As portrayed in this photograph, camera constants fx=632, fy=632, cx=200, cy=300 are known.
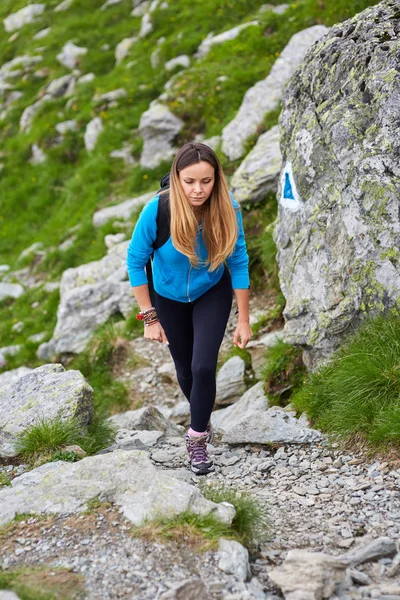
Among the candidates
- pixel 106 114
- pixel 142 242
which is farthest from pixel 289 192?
pixel 106 114

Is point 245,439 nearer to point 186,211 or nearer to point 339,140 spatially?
point 186,211

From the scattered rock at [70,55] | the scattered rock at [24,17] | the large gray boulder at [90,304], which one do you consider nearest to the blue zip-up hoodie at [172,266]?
the large gray boulder at [90,304]

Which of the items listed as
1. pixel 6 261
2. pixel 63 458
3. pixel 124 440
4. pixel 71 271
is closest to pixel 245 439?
pixel 124 440

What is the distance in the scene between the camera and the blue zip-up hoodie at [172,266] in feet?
20.1

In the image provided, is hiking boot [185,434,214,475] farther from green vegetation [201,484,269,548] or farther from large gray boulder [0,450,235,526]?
green vegetation [201,484,269,548]

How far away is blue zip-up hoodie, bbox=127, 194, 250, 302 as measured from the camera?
613cm

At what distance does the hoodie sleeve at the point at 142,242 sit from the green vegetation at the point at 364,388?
2470mm

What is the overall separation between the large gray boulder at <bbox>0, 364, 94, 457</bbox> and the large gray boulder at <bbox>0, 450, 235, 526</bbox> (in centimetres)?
147

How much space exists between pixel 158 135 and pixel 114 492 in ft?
43.3

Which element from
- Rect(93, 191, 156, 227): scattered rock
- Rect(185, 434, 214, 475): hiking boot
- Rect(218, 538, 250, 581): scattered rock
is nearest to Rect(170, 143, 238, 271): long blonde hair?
Rect(185, 434, 214, 475): hiking boot

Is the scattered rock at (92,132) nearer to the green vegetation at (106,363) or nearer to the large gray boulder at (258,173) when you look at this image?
the large gray boulder at (258,173)

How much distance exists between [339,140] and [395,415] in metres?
3.44

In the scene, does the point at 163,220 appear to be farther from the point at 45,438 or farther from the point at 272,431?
the point at 272,431

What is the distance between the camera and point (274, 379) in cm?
927
